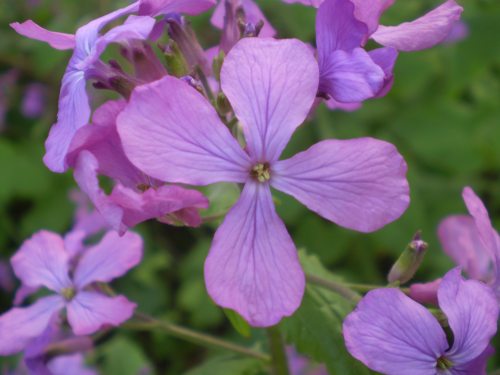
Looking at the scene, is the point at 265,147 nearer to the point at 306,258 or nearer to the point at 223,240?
the point at 223,240

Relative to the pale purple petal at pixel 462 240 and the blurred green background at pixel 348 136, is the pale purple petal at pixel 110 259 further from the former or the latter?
the blurred green background at pixel 348 136

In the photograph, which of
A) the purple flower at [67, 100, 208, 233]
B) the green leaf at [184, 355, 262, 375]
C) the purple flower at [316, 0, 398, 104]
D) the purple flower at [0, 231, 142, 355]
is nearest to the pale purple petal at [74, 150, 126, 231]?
the purple flower at [67, 100, 208, 233]

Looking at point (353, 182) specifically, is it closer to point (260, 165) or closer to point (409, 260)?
point (260, 165)

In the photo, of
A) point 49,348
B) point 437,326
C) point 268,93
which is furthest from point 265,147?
point 49,348

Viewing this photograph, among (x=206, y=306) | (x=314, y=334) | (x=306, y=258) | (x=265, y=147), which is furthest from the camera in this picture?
(x=206, y=306)

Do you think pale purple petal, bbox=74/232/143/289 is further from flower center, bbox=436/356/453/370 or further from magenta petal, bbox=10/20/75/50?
flower center, bbox=436/356/453/370
